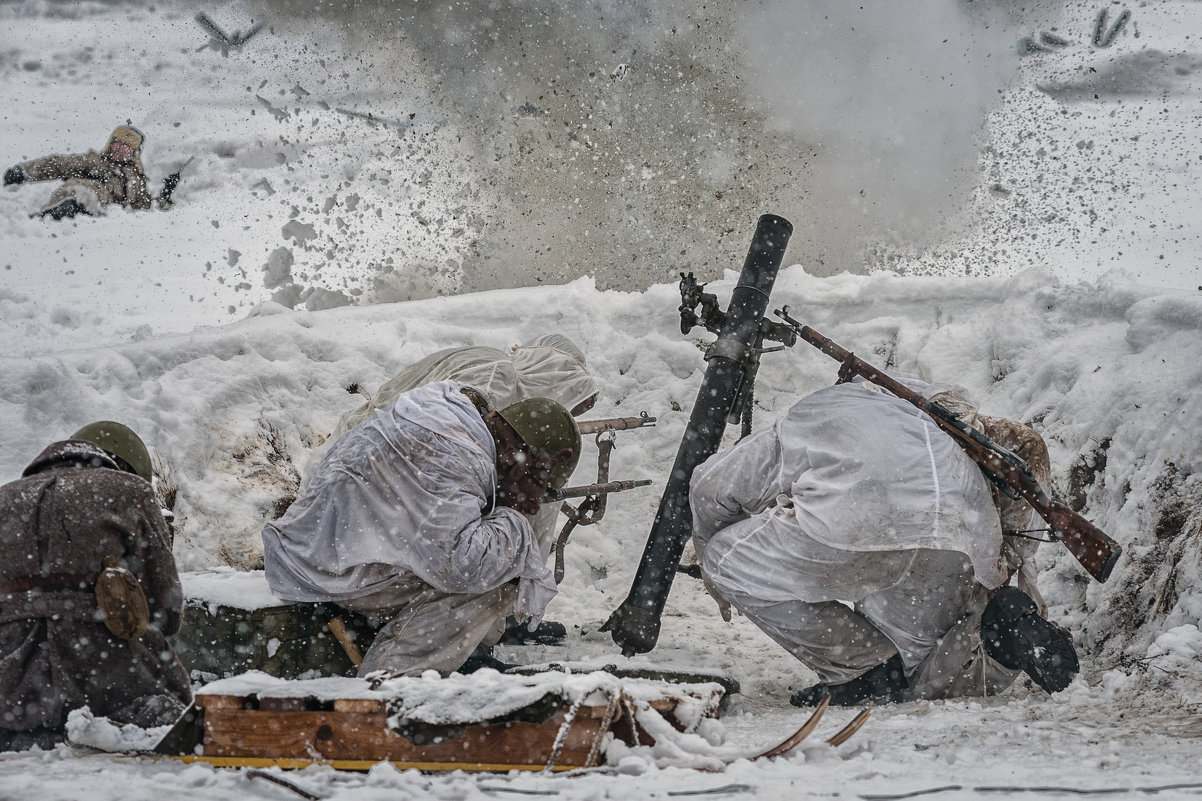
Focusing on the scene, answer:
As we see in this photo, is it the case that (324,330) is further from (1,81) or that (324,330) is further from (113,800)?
(1,81)

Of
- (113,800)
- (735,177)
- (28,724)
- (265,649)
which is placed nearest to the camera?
(113,800)

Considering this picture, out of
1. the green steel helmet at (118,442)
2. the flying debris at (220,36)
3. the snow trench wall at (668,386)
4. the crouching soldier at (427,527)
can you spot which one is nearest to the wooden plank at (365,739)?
the crouching soldier at (427,527)

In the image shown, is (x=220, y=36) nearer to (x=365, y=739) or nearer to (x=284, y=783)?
(x=365, y=739)

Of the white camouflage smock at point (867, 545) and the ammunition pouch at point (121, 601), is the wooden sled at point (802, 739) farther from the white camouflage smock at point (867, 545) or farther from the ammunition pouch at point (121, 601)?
the ammunition pouch at point (121, 601)

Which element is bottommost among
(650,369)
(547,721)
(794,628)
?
(794,628)

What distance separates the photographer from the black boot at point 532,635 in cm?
416

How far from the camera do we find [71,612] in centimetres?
258

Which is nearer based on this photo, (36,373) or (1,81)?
(36,373)

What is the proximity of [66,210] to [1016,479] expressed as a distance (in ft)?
26.9

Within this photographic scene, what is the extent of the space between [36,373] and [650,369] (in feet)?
10.3

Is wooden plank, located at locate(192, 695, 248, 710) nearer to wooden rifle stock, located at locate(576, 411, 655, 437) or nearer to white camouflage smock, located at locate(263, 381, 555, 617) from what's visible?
white camouflage smock, located at locate(263, 381, 555, 617)

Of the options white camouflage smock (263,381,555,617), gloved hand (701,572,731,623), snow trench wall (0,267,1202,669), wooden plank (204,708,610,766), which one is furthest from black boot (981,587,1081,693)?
wooden plank (204,708,610,766)

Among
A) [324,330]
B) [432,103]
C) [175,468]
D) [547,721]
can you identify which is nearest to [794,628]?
[547,721]

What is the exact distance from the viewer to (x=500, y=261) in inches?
344
